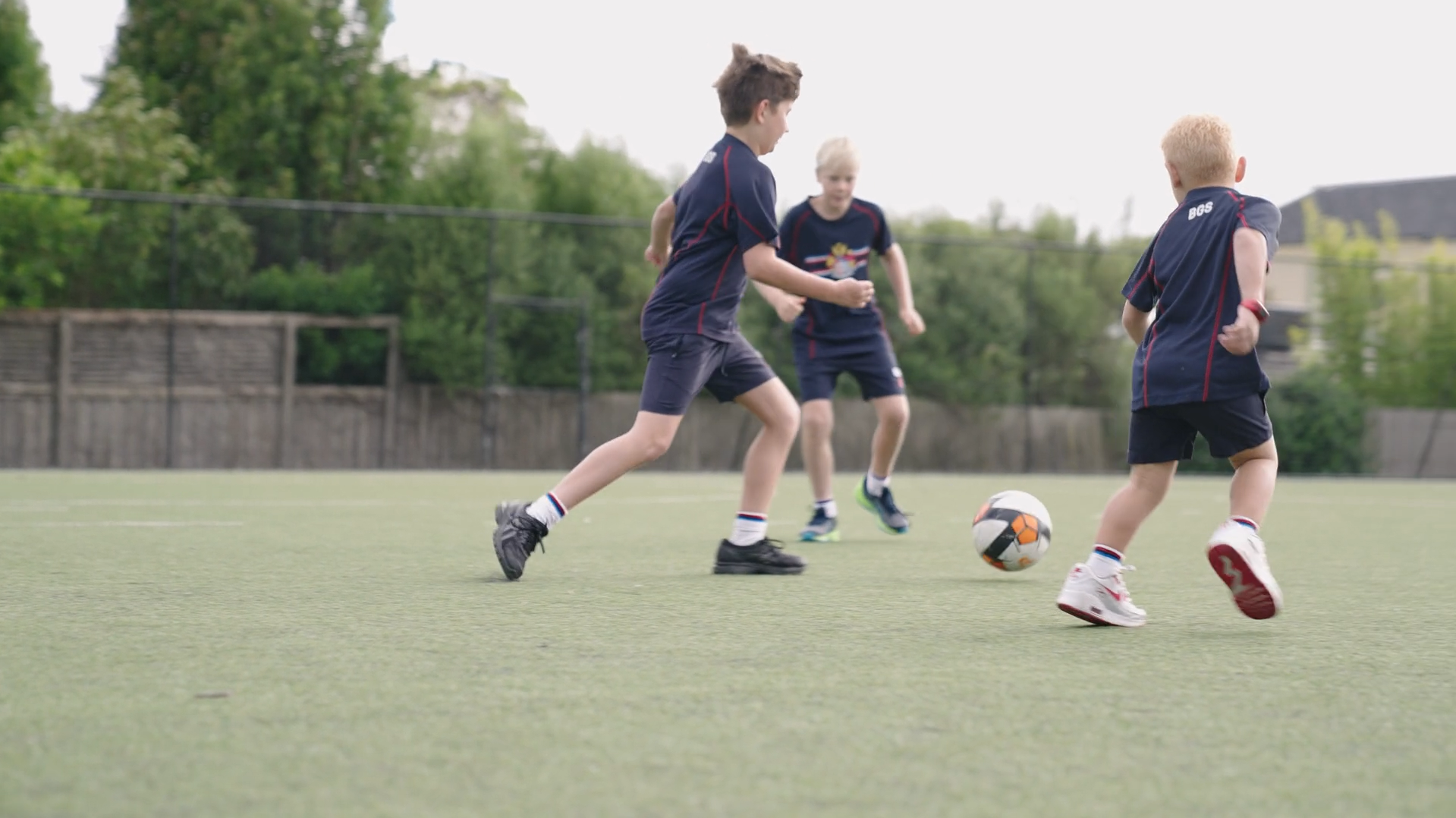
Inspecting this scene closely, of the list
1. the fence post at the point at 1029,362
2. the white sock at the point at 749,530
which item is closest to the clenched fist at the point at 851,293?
the white sock at the point at 749,530

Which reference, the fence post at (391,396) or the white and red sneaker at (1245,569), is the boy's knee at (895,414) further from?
the fence post at (391,396)

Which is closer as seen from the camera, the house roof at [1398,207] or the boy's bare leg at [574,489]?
the boy's bare leg at [574,489]

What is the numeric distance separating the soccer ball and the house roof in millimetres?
48401

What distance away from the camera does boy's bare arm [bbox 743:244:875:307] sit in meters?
4.18

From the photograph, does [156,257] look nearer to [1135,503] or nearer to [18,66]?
[1135,503]

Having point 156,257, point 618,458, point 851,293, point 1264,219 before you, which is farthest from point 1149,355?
point 156,257

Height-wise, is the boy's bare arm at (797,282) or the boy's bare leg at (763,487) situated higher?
the boy's bare arm at (797,282)

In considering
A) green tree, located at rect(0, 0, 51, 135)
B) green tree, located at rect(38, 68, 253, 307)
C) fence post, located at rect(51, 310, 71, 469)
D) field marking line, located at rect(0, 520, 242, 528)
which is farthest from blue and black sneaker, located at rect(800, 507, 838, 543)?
green tree, located at rect(0, 0, 51, 135)

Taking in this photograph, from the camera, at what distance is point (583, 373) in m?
15.0

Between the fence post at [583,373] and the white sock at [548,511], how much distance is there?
10046 mm

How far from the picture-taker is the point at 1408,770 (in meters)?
1.99

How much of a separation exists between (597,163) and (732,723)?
2055cm

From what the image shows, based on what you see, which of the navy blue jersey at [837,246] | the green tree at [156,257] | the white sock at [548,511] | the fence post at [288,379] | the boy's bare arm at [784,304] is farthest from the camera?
the fence post at [288,379]

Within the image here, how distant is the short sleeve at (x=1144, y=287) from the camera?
361 centimetres
